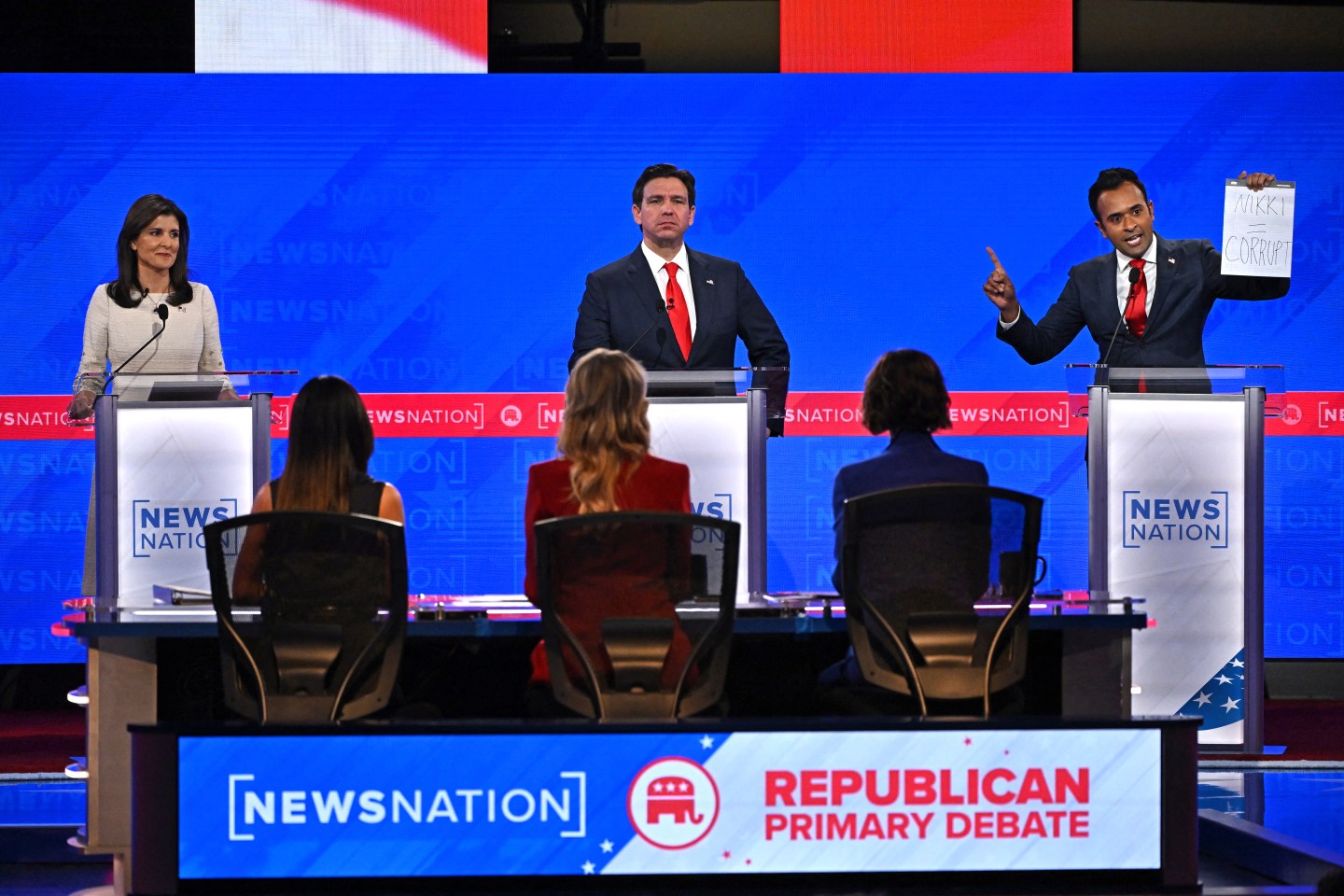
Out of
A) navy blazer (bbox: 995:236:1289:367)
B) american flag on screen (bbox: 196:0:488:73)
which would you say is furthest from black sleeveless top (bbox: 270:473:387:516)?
american flag on screen (bbox: 196:0:488:73)

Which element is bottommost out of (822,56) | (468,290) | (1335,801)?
(1335,801)

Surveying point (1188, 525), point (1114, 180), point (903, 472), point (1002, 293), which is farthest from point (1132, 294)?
point (903, 472)

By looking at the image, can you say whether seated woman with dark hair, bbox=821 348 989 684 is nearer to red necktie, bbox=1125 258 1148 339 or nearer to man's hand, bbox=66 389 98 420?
red necktie, bbox=1125 258 1148 339

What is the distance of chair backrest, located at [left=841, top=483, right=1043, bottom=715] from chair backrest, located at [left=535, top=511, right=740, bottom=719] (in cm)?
29

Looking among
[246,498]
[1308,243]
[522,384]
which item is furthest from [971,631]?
[1308,243]

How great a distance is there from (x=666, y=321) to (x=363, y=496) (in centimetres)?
162

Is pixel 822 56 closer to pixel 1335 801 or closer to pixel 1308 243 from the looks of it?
pixel 1308 243

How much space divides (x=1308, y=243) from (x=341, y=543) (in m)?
5.18

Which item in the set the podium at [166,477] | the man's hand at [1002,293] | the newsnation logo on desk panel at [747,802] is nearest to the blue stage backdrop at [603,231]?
the man's hand at [1002,293]

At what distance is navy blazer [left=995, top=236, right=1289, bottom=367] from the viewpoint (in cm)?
484

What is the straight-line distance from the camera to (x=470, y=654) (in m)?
3.72

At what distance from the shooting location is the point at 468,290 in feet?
22.2

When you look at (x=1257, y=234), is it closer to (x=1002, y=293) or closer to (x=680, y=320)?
(x=1002, y=293)

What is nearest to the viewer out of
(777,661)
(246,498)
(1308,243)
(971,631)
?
(971,631)
